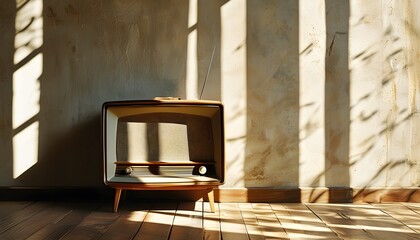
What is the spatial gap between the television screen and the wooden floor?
8.5 inches

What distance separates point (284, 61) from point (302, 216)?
0.96m

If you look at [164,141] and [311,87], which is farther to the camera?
[311,87]

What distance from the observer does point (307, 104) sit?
10.4 ft

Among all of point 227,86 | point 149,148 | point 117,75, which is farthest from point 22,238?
point 227,86


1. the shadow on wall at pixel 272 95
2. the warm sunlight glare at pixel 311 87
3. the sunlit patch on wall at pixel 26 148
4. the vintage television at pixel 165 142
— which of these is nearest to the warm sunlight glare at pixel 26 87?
the sunlit patch on wall at pixel 26 148

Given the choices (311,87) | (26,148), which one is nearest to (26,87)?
(26,148)

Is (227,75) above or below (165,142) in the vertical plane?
above

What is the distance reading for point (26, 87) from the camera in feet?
10.4

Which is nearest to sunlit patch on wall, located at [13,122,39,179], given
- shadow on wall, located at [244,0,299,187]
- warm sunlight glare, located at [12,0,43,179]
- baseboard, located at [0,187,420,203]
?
warm sunlight glare, located at [12,0,43,179]

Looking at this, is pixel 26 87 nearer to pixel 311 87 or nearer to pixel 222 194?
pixel 222 194

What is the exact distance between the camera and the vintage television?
2.78 m

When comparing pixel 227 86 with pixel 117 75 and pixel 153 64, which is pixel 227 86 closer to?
pixel 153 64

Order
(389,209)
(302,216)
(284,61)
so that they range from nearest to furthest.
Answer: (302,216), (389,209), (284,61)

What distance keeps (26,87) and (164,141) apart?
0.94m
